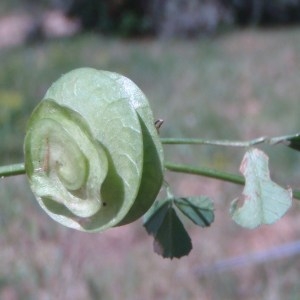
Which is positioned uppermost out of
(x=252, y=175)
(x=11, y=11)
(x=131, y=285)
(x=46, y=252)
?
(x=252, y=175)

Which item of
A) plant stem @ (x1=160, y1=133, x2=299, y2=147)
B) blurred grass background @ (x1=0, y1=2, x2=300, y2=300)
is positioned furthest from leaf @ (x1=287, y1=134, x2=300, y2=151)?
blurred grass background @ (x1=0, y1=2, x2=300, y2=300)

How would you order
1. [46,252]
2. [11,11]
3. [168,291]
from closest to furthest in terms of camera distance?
[46,252], [168,291], [11,11]

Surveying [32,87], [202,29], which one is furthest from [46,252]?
[202,29]

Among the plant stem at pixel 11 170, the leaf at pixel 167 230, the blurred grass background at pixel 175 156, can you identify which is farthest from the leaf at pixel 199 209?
the blurred grass background at pixel 175 156

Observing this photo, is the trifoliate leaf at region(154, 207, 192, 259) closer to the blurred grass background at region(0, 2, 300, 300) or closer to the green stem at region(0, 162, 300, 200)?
the green stem at region(0, 162, 300, 200)

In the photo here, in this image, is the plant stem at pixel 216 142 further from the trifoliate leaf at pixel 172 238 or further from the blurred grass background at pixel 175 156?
the blurred grass background at pixel 175 156

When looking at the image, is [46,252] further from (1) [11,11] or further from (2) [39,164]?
(1) [11,11]
